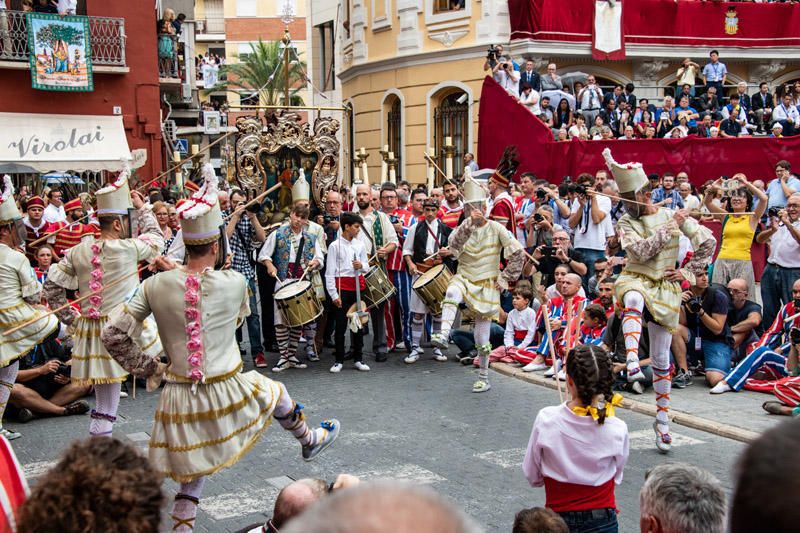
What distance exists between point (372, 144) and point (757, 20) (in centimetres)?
1173

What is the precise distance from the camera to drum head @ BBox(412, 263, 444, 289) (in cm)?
1273

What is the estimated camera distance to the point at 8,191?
8.82 meters

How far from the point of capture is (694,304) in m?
11.3

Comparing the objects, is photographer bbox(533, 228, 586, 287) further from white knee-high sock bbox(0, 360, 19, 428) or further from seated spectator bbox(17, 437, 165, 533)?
seated spectator bbox(17, 437, 165, 533)

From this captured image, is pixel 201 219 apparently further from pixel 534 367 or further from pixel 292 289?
pixel 534 367

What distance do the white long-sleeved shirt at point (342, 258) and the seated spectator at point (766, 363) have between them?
4636 mm

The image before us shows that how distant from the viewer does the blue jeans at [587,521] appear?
5.07 m

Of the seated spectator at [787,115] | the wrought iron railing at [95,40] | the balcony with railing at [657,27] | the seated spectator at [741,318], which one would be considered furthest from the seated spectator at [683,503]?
the wrought iron railing at [95,40]

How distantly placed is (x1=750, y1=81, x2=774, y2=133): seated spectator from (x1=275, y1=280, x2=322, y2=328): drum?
541 inches

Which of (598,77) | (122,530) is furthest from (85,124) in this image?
(122,530)

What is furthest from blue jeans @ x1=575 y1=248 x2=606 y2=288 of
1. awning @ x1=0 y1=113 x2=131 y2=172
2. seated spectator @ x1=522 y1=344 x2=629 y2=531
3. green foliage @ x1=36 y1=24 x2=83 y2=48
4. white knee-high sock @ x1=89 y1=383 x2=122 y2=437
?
green foliage @ x1=36 y1=24 x2=83 y2=48

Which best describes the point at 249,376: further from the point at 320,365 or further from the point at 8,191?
the point at 320,365

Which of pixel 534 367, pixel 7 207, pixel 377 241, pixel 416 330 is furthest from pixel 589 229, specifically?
pixel 7 207

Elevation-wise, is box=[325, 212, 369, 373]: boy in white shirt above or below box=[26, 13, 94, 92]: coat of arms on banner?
below
